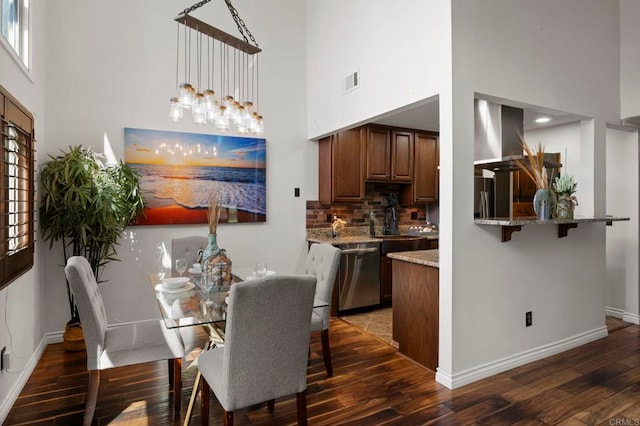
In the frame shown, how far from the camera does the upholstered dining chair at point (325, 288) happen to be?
285 centimetres

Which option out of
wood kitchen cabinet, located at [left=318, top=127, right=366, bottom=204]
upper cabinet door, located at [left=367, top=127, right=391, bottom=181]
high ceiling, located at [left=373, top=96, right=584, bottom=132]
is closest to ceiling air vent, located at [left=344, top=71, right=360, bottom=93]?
high ceiling, located at [left=373, top=96, right=584, bottom=132]

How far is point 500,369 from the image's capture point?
114 inches

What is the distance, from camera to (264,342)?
1728mm

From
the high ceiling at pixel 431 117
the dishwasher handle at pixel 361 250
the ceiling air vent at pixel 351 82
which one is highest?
the ceiling air vent at pixel 351 82

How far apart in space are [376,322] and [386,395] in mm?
1599

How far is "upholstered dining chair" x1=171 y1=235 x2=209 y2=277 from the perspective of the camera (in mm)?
3492

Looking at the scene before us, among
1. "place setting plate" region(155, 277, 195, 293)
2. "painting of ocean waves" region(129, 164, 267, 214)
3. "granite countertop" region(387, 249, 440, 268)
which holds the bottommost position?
"place setting plate" region(155, 277, 195, 293)

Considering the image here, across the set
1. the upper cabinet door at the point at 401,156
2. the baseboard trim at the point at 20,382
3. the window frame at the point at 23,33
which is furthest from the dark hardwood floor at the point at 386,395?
the upper cabinet door at the point at 401,156

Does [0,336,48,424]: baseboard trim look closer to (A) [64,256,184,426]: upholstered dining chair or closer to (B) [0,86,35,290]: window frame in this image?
(A) [64,256,184,426]: upholstered dining chair

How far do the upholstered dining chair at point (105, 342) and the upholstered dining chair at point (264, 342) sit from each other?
56 cm

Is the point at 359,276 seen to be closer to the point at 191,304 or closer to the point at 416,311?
the point at 416,311

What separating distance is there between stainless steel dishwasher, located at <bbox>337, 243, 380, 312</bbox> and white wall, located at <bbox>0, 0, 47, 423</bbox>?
9.33 ft

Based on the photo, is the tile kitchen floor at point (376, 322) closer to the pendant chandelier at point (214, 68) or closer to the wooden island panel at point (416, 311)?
the wooden island panel at point (416, 311)

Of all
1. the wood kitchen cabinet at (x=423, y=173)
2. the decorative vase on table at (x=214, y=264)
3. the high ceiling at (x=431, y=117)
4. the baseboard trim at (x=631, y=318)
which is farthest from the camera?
the wood kitchen cabinet at (x=423, y=173)
